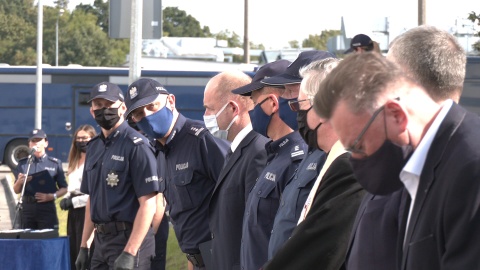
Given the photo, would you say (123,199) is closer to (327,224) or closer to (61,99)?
(327,224)

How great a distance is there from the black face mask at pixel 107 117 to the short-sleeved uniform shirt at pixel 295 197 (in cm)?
330

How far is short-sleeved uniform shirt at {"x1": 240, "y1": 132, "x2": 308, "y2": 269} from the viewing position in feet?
15.6

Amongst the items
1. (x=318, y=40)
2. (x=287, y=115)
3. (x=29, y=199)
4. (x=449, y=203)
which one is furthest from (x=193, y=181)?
(x=318, y=40)

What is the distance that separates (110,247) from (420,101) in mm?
4728

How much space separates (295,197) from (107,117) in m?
3.50

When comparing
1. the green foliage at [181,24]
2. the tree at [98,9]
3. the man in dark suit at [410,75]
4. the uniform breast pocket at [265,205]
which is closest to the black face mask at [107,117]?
Answer: the uniform breast pocket at [265,205]

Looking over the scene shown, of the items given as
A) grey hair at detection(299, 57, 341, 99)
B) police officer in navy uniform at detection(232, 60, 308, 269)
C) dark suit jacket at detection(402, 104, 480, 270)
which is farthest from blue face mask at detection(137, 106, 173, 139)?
dark suit jacket at detection(402, 104, 480, 270)

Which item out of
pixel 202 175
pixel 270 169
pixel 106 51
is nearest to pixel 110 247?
pixel 202 175

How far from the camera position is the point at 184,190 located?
6.41m

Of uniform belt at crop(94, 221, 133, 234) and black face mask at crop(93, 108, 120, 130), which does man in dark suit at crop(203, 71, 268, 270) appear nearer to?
uniform belt at crop(94, 221, 133, 234)

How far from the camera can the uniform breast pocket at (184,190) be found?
638cm

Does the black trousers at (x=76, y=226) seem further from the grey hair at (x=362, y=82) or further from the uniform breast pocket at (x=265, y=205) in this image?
the grey hair at (x=362, y=82)

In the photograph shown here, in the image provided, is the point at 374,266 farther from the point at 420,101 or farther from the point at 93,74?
the point at 93,74

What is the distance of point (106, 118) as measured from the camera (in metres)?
7.52
